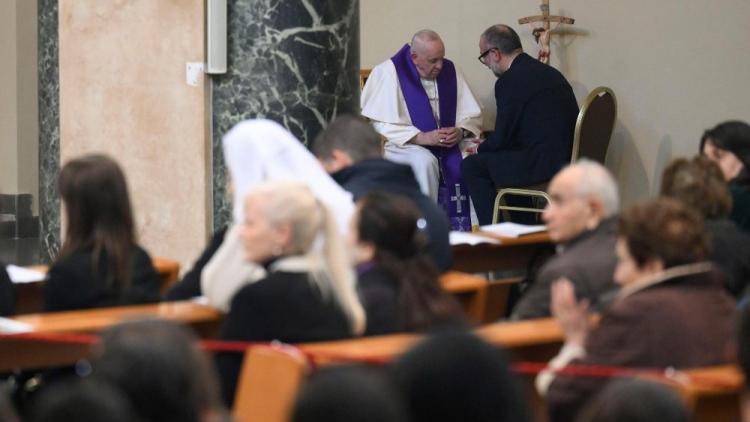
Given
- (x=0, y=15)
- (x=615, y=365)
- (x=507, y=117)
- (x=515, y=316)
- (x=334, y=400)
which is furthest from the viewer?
(x=0, y=15)

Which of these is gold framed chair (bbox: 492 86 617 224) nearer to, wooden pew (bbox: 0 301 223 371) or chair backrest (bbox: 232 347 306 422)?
wooden pew (bbox: 0 301 223 371)

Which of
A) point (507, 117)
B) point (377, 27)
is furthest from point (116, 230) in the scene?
point (377, 27)

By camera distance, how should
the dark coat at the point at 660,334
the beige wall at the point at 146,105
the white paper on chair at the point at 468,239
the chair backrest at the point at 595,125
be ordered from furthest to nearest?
the chair backrest at the point at 595,125
the beige wall at the point at 146,105
the white paper on chair at the point at 468,239
the dark coat at the point at 660,334

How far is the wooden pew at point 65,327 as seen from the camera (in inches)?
174

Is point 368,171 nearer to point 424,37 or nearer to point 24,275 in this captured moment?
point 24,275

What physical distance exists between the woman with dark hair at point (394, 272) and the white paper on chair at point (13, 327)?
1015 mm

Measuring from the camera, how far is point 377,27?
471 inches

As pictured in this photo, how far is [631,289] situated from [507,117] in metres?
6.23

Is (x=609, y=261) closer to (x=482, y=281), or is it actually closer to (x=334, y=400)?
(x=482, y=281)

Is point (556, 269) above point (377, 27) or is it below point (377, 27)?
below

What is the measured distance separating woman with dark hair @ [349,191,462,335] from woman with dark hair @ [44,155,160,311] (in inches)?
32.4

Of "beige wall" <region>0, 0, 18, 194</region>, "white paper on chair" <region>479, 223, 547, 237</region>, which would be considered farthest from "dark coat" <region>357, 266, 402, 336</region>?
"beige wall" <region>0, 0, 18, 194</region>

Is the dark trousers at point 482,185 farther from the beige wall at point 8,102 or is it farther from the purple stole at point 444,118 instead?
the beige wall at point 8,102

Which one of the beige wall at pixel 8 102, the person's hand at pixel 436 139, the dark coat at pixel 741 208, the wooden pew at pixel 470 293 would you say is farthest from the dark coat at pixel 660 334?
the beige wall at pixel 8 102
